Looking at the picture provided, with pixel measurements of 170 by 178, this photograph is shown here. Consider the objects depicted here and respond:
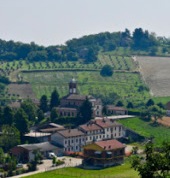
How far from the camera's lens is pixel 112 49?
18125 centimetres

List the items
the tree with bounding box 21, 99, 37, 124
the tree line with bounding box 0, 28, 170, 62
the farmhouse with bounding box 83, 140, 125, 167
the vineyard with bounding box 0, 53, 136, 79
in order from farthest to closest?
the tree line with bounding box 0, 28, 170, 62 → the vineyard with bounding box 0, 53, 136, 79 → the tree with bounding box 21, 99, 37, 124 → the farmhouse with bounding box 83, 140, 125, 167

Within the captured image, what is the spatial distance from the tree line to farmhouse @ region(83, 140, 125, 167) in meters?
84.0

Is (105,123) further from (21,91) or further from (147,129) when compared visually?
(21,91)

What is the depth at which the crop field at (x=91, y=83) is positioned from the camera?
13112cm

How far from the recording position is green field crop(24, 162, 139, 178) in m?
68.6

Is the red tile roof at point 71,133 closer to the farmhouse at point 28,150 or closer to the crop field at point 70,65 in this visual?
the farmhouse at point 28,150

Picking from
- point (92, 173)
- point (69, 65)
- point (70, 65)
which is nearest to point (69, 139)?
point (92, 173)

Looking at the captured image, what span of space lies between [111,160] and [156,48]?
4117 inches

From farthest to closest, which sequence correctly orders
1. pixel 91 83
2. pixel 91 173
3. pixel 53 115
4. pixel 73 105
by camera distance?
pixel 91 83 < pixel 73 105 < pixel 53 115 < pixel 91 173

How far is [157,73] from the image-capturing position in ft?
509

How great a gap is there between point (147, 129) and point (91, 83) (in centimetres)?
4605

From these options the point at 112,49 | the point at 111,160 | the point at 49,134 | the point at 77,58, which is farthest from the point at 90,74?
the point at 111,160

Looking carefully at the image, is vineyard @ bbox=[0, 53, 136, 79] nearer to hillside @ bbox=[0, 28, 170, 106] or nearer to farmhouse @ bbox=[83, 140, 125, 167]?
hillside @ bbox=[0, 28, 170, 106]

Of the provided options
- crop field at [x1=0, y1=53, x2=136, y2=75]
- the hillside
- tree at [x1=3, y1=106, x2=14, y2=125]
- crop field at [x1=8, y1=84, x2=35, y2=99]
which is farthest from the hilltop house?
crop field at [x1=0, y1=53, x2=136, y2=75]
